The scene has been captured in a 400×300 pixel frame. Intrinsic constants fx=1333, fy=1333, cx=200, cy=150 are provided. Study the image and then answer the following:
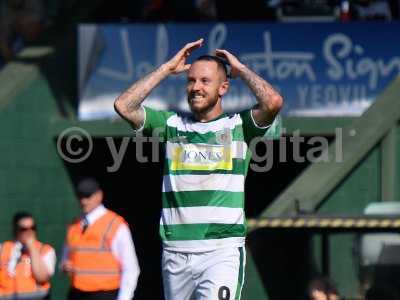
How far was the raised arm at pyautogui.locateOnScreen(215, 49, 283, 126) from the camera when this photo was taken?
7.45m

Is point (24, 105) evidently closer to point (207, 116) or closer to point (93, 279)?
point (93, 279)

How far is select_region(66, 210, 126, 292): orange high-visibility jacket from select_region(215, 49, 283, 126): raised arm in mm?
2897

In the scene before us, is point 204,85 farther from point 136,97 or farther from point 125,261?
point 125,261

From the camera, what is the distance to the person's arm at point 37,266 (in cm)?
1042

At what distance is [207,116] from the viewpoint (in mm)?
7613

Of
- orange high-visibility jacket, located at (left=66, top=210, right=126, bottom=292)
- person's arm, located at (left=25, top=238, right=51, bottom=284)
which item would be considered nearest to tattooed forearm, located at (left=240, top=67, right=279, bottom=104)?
orange high-visibility jacket, located at (left=66, top=210, right=126, bottom=292)

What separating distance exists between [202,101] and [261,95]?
1.10 feet

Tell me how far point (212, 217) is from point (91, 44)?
281 inches

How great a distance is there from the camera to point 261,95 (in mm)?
7461

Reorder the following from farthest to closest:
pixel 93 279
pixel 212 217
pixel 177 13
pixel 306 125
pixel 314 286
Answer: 1. pixel 177 13
2. pixel 306 125
3. pixel 314 286
4. pixel 93 279
5. pixel 212 217

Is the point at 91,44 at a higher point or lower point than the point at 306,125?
higher

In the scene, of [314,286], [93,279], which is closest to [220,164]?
[93,279]

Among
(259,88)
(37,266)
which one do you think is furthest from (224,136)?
(37,266)

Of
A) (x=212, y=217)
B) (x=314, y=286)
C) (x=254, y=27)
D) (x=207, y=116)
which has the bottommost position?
(x=314, y=286)
